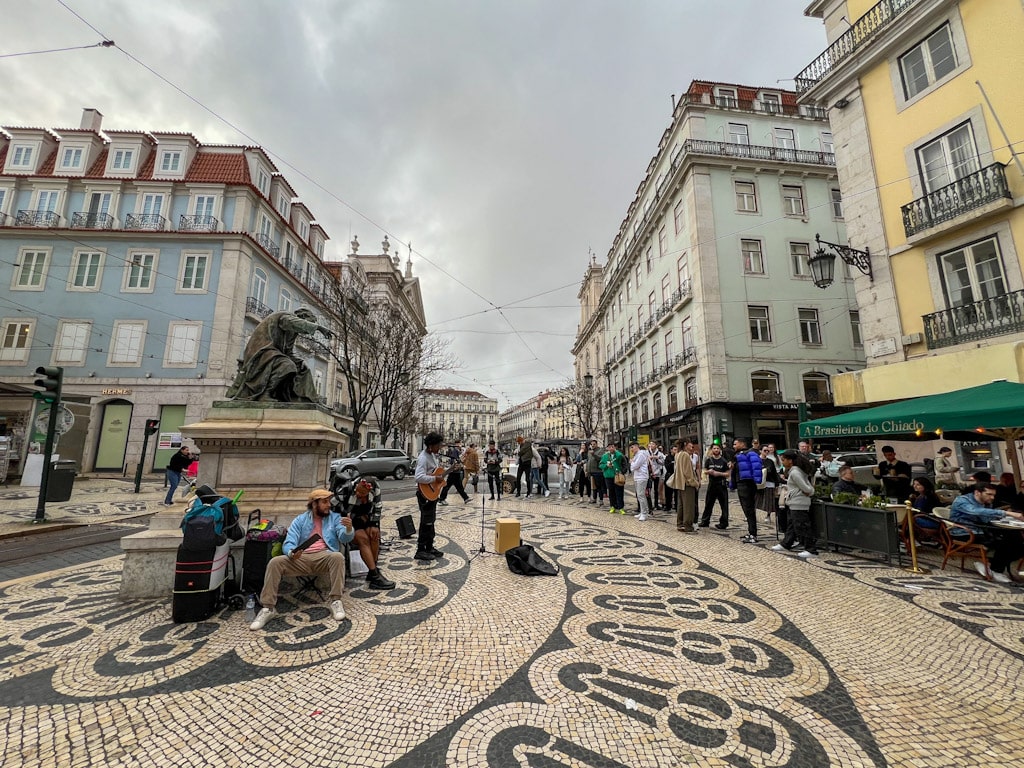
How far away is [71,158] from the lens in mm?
21625

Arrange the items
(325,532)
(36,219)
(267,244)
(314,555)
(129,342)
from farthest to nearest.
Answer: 1. (267,244)
2. (36,219)
3. (129,342)
4. (325,532)
5. (314,555)

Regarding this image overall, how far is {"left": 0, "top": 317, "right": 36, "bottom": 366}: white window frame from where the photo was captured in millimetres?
19875

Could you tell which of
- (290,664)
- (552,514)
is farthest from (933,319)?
(290,664)

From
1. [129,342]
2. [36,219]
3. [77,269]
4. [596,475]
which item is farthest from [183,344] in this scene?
[596,475]

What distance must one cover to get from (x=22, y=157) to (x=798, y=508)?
35.2 metres

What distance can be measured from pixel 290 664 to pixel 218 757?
918 mm

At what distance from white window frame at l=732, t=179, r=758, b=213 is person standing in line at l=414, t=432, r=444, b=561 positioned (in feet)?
75.4

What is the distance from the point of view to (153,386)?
2006 cm

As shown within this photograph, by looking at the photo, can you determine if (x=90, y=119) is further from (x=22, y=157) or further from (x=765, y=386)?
(x=765, y=386)

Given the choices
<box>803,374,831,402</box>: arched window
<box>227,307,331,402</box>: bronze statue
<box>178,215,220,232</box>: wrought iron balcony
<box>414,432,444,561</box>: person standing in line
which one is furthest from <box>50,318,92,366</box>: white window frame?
<box>803,374,831,402</box>: arched window

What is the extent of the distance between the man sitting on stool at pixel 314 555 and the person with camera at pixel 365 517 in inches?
12.3

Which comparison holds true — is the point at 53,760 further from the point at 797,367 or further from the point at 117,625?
the point at 797,367

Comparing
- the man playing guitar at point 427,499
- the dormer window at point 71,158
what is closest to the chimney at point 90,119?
the dormer window at point 71,158

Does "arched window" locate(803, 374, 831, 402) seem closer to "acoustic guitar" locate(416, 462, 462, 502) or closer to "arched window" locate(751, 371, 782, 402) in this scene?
"arched window" locate(751, 371, 782, 402)
